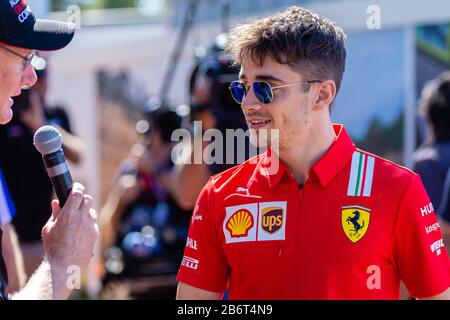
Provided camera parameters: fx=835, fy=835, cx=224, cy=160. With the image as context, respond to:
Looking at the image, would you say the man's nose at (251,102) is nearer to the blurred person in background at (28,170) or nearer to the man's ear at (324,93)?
the man's ear at (324,93)

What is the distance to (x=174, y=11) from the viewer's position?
6.80 meters

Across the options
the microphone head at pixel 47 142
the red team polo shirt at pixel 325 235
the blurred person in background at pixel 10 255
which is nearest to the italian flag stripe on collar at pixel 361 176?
the red team polo shirt at pixel 325 235

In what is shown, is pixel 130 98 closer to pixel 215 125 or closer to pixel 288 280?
pixel 215 125

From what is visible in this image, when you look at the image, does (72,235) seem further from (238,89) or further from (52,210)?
(238,89)

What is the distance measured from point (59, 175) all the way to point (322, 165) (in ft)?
2.69

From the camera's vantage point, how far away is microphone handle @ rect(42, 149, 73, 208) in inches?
95.5

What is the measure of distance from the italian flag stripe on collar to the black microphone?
863 mm

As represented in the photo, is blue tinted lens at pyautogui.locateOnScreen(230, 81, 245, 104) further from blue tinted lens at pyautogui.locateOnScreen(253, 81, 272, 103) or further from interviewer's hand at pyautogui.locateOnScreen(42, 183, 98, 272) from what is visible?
interviewer's hand at pyautogui.locateOnScreen(42, 183, 98, 272)

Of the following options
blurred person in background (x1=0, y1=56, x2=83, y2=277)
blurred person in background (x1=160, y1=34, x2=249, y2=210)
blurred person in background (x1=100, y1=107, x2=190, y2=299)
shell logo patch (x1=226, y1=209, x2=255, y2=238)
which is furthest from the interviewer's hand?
blurred person in background (x1=0, y1=56, x2=83, y2=277)

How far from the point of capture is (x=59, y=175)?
243 cm

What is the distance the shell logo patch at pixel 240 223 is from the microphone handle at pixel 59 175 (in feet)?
1.75

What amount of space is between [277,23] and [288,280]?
83 centimetres

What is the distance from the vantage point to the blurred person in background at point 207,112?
4.47 m

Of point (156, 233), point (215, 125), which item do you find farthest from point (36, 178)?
point (215, 125)
